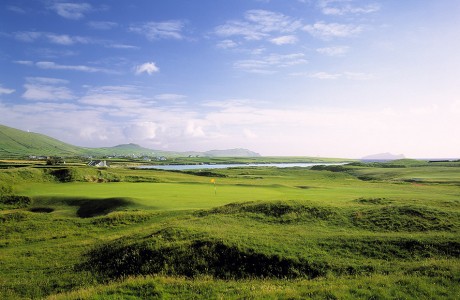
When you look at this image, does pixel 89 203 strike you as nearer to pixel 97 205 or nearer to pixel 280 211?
pixel 97 205

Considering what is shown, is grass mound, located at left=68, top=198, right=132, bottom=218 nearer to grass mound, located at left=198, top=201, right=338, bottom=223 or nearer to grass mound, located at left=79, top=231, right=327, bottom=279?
grass mound, located at left=198, top=201, right=338, bottom=223

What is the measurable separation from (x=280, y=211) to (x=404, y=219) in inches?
419

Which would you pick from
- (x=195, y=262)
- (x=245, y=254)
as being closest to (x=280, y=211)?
(x=245, y=254)

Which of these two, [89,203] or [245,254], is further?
[89,203]

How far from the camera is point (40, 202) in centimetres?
4316

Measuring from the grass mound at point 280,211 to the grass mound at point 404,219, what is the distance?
9.41ft

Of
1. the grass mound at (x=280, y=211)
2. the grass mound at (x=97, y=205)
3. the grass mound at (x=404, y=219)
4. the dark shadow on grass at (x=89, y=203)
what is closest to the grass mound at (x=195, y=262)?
the grass mound at (x=280, y=211)

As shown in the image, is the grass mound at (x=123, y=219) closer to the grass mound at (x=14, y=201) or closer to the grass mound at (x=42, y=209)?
the grass mound at (x=42, y=209)

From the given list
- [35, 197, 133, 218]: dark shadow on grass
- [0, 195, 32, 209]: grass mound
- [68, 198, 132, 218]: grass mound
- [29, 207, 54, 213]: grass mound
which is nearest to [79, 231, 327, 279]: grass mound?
[68, 198, 132, 218]: grass mound

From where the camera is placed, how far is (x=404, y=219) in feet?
84.5

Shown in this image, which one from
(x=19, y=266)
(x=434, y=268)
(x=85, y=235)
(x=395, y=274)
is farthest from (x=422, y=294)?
(x=85, y=235)

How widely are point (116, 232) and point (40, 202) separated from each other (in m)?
20.9

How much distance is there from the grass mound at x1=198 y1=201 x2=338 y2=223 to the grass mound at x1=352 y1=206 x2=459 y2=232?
2869 millimetres

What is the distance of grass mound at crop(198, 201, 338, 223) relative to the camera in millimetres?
28219
